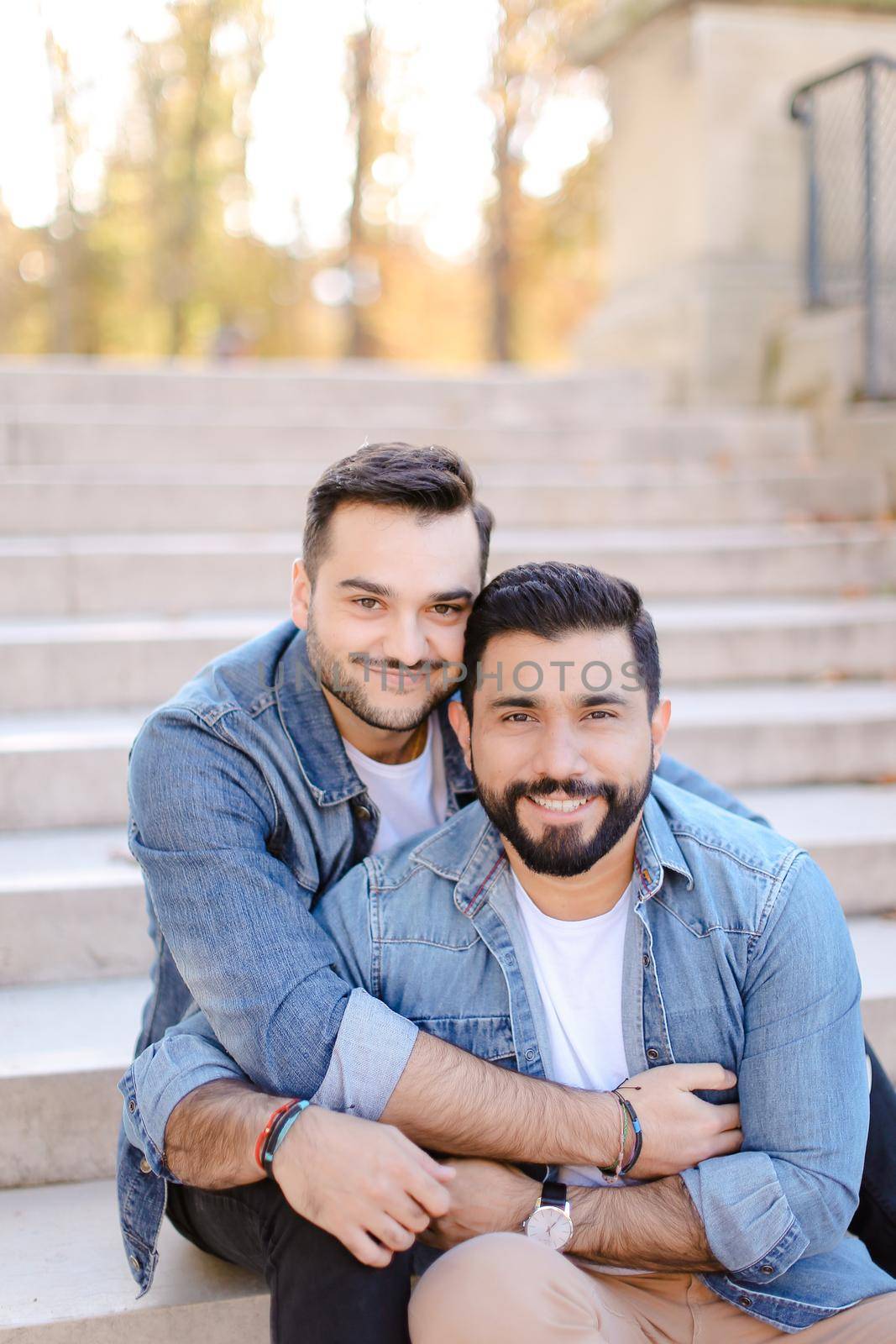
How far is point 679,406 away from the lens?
7230mm

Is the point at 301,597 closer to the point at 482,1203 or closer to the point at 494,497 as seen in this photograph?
the point at 482,1203

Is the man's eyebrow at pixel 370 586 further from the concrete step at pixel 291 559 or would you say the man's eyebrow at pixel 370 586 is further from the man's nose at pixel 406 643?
the concrete step at pixel 291 559

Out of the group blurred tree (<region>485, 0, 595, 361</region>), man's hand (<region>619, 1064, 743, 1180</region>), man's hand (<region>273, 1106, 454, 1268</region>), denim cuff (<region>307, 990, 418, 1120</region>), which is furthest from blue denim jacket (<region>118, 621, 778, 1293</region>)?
blurred tree (<region>485, 0, 595, 361</region>)

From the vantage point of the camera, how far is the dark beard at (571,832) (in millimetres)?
2043

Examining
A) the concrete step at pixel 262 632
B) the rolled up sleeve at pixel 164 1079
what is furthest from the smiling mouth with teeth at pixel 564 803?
the concrete step at pixel 262 632

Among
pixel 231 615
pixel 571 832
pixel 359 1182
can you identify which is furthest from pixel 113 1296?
pixel 231 615

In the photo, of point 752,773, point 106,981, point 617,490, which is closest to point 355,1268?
point 106,981

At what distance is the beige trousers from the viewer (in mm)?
1731

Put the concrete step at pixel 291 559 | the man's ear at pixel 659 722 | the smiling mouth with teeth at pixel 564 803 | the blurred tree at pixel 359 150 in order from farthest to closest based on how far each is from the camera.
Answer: the blurred tree at pixel 359 150
the concrete step at pixel 291 559
the man's ear at pixel 659 722
the smiling mouth with teeth at pixel 564 803

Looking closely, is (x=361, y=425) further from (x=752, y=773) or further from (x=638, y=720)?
(x=638, y=720)

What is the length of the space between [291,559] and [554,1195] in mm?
2945

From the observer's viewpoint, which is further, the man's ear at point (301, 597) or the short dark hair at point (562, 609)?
the man's ear at point (301, 597)

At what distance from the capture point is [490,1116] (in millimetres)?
1915

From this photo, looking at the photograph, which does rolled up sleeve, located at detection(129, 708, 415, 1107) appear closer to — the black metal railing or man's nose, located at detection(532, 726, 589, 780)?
man's nose, located at detection(532, 726, 589, 780)
